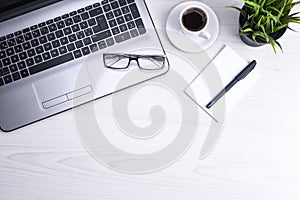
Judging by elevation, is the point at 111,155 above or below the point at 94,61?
below

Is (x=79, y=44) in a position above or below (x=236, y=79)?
above

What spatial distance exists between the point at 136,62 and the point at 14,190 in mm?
374

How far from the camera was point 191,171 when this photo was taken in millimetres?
941

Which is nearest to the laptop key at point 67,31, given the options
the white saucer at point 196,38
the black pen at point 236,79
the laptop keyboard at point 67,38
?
the laptop keyboard at point 67,38

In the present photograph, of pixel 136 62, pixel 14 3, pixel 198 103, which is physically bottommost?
pixel 198 103

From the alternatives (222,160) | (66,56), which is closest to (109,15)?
(66,56)

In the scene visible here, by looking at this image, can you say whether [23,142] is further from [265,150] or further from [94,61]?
[265,150]

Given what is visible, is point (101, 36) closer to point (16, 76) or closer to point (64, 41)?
point (64, 41)

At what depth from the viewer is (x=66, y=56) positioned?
0.94 m

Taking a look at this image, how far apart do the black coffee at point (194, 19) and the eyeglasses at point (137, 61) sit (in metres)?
0.08

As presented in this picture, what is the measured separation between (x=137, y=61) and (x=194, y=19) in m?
0.15

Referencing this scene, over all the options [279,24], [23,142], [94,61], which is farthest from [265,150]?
[23,142]

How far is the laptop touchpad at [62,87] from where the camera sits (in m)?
0.94

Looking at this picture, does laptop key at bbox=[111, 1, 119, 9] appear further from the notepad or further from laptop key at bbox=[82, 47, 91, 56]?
the notepad
